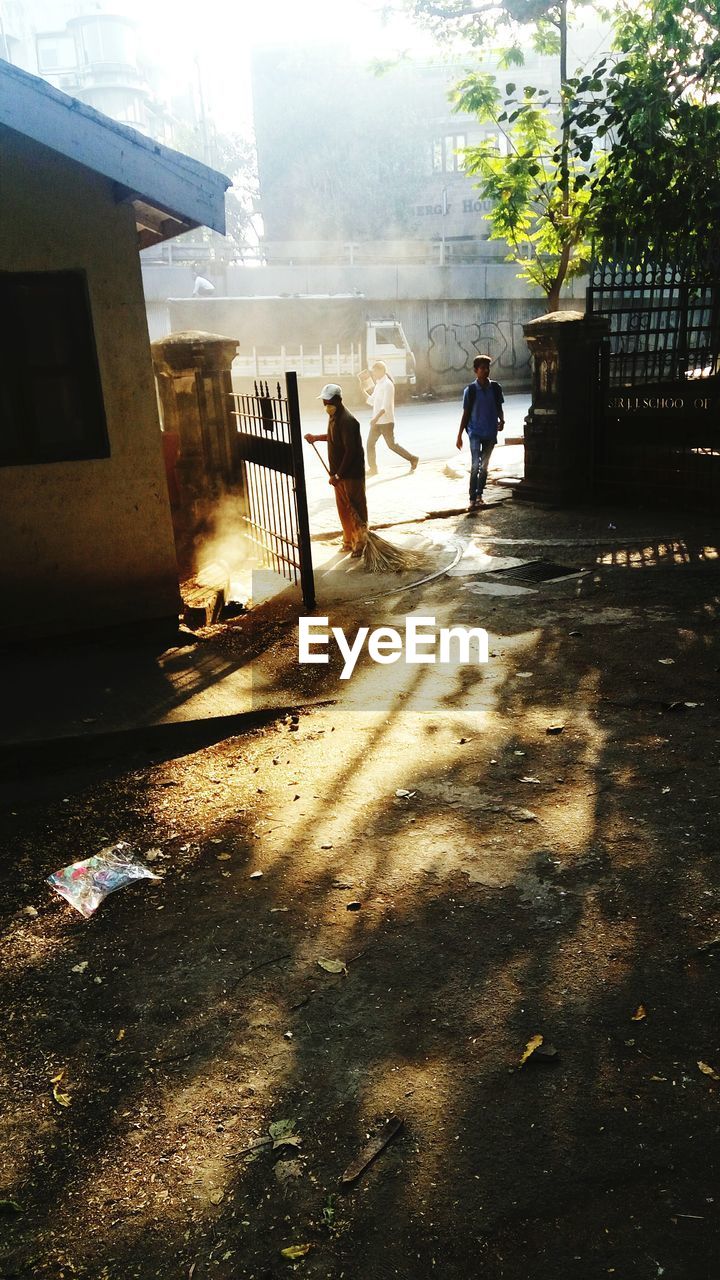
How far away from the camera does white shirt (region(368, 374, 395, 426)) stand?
1390 centimetres

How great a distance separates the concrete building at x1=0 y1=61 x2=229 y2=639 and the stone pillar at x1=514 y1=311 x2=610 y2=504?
19.2 ft

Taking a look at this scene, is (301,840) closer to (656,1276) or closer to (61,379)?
(656,1276)

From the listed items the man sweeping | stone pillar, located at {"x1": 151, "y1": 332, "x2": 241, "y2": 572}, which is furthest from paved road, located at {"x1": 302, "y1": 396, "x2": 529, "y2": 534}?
stone pillar, located at {"x1": 151, "y1": 332, "x2": 241, "y2": 572}

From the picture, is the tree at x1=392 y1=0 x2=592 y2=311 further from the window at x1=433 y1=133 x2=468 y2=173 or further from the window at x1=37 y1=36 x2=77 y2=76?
the window at x1=37 y1=36 x2=77 y2=76

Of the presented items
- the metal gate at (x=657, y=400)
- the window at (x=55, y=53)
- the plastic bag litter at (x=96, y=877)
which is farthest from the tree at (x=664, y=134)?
the window at (x=55, y=53)

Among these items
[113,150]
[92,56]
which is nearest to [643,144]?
[113,150]

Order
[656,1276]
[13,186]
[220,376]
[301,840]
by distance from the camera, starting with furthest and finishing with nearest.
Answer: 1. [220,376]
2. [13,186]
3. [301,840]
4. [656,1276]

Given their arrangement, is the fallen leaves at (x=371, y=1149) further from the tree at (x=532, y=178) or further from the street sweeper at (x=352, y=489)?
the tree at (x=532, y=178)

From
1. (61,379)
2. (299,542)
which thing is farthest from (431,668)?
(61,379)

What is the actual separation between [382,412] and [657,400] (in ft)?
15.2

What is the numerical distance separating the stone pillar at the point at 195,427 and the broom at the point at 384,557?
118 centimetres

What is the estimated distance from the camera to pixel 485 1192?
242 centimetres

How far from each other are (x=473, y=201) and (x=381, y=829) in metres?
45.8

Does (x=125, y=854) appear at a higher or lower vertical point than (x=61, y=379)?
lower
